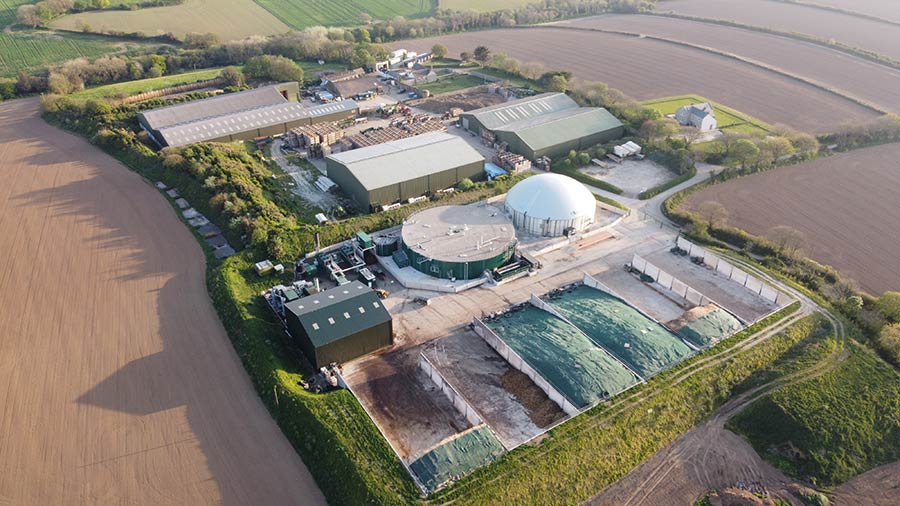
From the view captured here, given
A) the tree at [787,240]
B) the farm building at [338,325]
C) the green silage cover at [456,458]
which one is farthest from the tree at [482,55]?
the green silage cover at [456,458]

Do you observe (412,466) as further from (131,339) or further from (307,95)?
(307,95)

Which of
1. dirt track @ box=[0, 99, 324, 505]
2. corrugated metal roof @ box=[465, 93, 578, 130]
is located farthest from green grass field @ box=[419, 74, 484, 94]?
dirt track @ box=[0, 99, 324, 505]

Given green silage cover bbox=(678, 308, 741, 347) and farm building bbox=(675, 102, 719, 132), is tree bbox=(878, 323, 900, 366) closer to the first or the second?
green silage cover bbox=(678, 308, 741, 347)

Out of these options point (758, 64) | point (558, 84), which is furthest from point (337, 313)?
point (758, 64)

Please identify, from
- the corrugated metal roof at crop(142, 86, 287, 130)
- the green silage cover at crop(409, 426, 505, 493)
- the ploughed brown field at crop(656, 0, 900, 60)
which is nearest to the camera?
the green silage cover at crop(409, 426, 505, 493)

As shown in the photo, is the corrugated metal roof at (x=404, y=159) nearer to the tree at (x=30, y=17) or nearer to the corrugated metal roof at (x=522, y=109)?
the corrugated metal roof at (x=522, y=109)

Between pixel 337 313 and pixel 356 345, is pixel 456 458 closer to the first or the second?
pixel 356 345
